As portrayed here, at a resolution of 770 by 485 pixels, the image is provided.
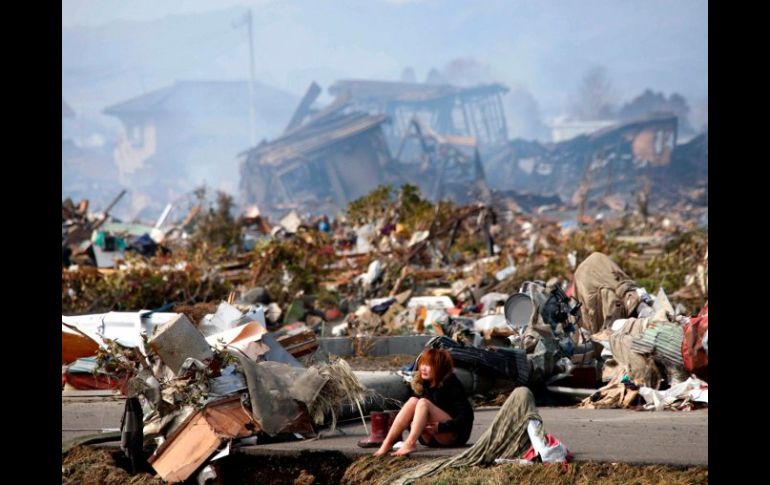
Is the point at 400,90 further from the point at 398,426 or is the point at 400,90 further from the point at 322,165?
the point at 398,426

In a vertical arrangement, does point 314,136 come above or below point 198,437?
below

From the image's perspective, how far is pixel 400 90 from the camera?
474ft

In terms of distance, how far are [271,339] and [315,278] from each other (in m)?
10.2

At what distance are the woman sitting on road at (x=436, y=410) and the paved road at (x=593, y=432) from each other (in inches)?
4.4

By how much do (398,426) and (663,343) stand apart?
3.02m

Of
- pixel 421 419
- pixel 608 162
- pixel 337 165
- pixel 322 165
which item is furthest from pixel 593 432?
pixel 322 165

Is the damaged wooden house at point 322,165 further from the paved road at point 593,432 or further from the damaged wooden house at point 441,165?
the paved road at point 593,432

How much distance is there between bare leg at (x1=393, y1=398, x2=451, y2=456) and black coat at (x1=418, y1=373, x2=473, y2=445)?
0.04 m

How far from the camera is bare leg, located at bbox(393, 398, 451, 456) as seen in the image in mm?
6816

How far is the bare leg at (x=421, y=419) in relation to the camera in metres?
6.82

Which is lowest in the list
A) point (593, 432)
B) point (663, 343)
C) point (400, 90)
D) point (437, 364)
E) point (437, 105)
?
point (437, 105)

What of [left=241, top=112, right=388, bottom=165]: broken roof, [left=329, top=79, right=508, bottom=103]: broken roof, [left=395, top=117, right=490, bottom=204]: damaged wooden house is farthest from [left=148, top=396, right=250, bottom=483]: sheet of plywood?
[left=329, top=79, right=508, bottom=103]: broken roof

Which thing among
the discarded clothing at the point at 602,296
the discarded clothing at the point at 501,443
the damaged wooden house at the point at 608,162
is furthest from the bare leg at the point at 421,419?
the damaged wooden house at the point at 608,162
